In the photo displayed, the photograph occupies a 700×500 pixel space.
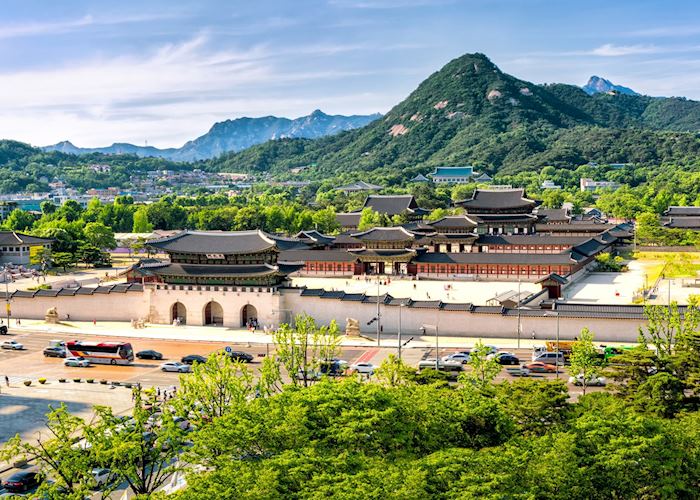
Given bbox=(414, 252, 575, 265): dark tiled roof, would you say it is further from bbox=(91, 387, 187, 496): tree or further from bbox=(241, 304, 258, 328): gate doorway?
bbox=(91, 387, 187, 496): tree

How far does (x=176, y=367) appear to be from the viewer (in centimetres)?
4322

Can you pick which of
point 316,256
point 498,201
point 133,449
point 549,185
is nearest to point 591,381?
point 133,449

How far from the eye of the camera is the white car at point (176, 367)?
43125 millimetres

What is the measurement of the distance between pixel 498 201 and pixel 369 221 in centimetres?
1923

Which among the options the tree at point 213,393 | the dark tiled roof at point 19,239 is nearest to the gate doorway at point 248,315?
the tree at point 213,393

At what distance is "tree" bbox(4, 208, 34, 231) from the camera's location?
124812mm

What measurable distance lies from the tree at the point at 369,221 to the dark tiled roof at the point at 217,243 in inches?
2028

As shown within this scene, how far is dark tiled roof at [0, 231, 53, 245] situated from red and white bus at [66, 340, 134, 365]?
165ft

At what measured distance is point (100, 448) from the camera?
22391mm

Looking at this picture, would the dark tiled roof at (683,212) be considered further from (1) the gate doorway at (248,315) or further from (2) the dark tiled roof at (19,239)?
(2) the dark tiled roof at (19,239)

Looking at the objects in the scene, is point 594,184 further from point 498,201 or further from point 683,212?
point 498,201

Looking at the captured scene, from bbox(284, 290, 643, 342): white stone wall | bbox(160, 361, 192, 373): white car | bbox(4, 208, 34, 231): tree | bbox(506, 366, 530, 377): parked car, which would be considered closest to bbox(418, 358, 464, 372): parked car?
bbox(506, 366, 530, 377): parked car

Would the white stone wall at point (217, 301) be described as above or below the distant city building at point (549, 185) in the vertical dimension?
below

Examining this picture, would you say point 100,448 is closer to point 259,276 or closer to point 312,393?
point 312,393
